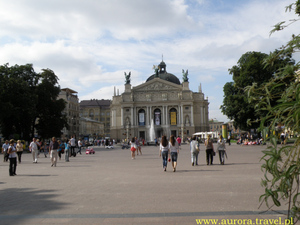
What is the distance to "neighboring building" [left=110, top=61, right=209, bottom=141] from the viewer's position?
349 ft

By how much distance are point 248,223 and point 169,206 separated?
2.16 meters

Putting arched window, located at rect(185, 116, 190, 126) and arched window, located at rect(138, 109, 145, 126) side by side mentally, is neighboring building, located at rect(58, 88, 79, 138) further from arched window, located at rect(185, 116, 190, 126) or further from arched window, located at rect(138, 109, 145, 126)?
arched window, located at rect(185, 116, 190, 126)

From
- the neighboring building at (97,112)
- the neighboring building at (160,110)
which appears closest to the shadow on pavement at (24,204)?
the neighboring building at (160,110)

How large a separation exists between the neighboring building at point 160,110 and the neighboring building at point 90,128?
23.4 meters

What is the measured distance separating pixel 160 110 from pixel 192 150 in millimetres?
89263

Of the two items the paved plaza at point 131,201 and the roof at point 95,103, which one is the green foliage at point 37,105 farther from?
the roof at point 95,103

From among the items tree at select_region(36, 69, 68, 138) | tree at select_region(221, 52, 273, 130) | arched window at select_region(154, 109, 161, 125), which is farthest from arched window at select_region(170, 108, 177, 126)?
tree at select_region(36, 69, 68, 138)

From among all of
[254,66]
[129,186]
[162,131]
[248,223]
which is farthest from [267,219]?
[162,131]

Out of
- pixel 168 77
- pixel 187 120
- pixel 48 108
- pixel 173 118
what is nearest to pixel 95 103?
pixel 168 77

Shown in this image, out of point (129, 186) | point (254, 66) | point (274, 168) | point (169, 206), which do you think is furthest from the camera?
point (254, 66)

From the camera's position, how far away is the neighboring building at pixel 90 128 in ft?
434

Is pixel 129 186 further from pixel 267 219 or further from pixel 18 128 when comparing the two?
pixel 18 128

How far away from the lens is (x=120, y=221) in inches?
268

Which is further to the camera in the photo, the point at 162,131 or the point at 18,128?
the point at 162,131
